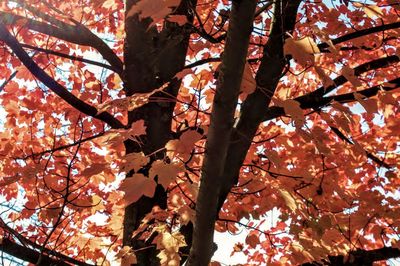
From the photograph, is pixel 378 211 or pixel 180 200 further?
pixel 378 211

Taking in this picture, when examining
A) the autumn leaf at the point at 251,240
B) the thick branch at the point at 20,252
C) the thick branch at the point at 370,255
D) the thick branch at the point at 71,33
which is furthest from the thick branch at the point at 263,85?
the thick branch at the point at 370,255

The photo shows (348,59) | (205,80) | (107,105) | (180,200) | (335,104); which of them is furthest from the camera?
(348,59)

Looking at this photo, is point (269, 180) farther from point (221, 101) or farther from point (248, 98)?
point (221, 101)

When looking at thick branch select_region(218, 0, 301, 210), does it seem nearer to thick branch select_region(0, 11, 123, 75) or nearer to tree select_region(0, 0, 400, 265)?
tree select_region(0, 0, 400, 265)

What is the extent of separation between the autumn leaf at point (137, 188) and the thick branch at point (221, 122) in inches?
10.2

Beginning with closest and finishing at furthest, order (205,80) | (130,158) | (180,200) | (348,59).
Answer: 1. (130,158)
2. (180,200)
3. (205,80)
4. (348,59)

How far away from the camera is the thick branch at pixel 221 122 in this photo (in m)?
1.45

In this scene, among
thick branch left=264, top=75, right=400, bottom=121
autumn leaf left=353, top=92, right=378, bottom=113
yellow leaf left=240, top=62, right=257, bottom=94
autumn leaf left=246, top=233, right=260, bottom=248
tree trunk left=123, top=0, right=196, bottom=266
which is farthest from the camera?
autumn leaf left=246, top=233, right=260, bottom=248

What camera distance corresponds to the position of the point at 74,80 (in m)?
4.84

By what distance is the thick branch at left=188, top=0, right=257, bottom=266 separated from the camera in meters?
1.45

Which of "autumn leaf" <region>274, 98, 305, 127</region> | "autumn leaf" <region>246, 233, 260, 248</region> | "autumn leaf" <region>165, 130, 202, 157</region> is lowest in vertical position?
"autumn leaf" <region>165, 130, 202, 157</region>

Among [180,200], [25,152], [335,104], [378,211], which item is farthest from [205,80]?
[25,152]

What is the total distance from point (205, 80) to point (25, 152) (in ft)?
9.02

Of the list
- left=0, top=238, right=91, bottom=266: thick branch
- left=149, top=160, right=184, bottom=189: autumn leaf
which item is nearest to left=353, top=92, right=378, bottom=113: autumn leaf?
left=149, top=160, right=184, bottom=189: autumn leaf
